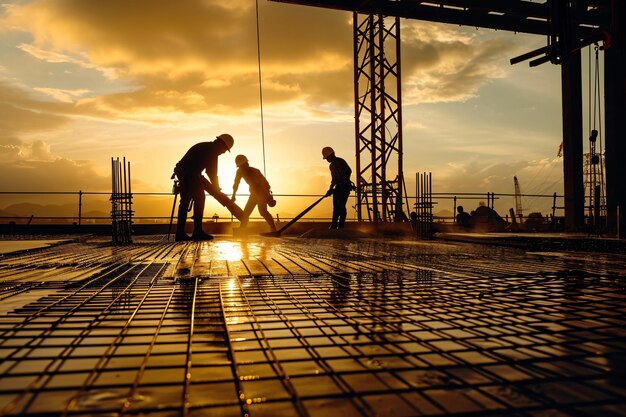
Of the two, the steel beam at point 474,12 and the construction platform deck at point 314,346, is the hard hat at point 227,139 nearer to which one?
the construction platform deck at point 314,346

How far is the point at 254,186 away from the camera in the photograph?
11016mm

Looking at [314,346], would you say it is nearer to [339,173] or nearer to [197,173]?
[197,173]

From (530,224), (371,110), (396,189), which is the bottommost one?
(530,224)

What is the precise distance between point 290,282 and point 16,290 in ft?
5.66

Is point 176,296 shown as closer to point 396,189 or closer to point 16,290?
point 16,290

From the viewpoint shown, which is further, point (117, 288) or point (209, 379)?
point (117, 288)

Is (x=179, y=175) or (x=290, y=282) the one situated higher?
(x=179, y=175)

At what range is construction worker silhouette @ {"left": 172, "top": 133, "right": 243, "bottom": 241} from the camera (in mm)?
8812

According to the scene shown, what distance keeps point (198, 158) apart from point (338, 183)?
3.65 metres

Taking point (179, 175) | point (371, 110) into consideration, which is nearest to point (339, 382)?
point (179, 175)

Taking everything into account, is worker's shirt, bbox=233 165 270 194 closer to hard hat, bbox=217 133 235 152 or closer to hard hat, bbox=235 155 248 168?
hard hat, bbox=235 155 248 168

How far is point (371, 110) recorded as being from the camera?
2362 centimetres

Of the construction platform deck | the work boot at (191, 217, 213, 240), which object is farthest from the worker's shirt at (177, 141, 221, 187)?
the construction platform deck

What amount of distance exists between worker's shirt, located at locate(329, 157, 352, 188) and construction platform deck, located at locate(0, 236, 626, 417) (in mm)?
7653
